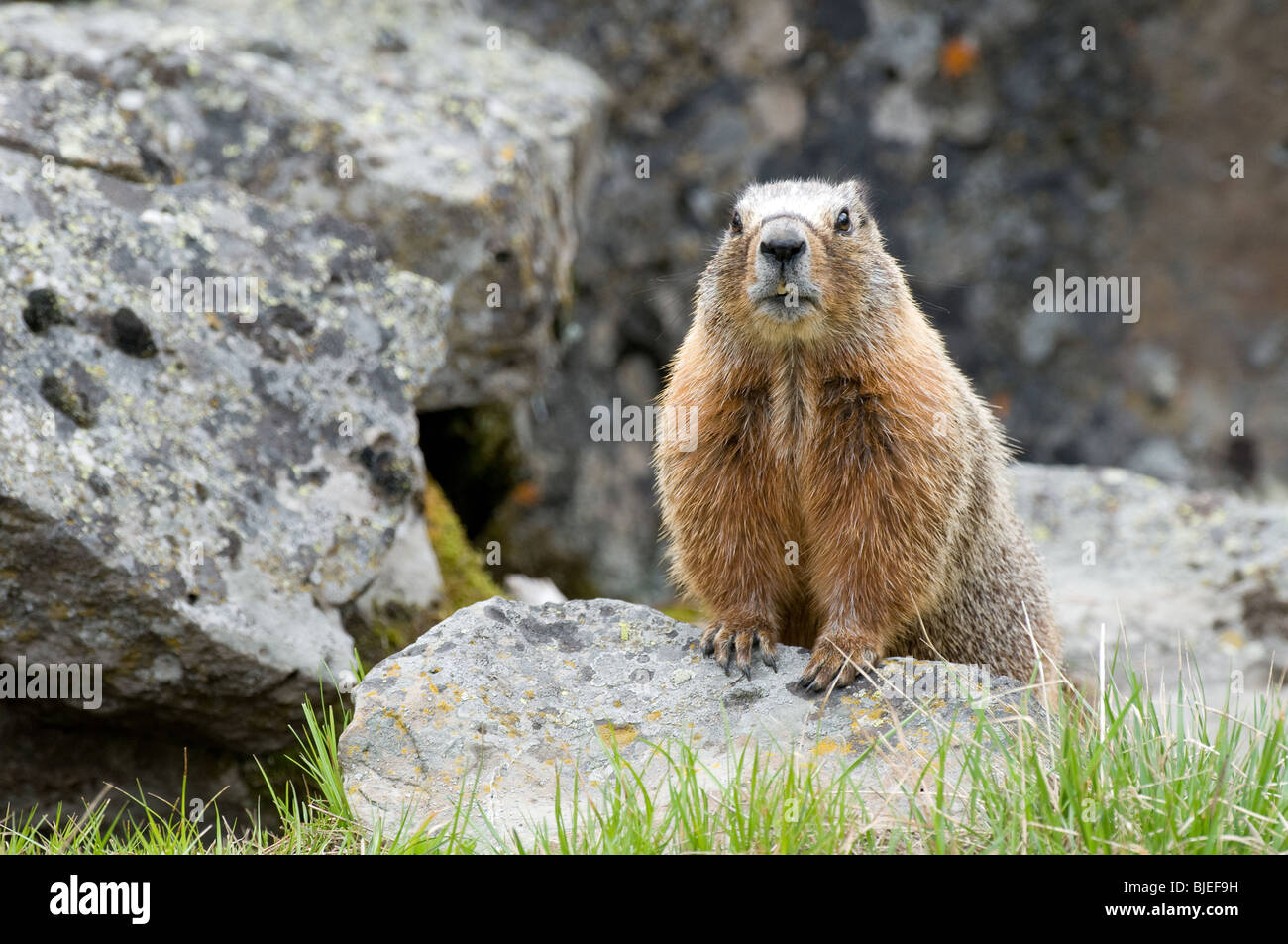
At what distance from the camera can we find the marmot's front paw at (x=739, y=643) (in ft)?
17.7

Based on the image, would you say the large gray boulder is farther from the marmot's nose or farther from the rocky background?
the marmot's nose

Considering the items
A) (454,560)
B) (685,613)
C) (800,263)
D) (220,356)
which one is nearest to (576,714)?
(800,263)

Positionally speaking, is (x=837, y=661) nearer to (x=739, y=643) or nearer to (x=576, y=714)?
(x=739, y=643)

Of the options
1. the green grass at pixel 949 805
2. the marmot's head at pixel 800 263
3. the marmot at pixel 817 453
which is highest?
the marmot's head at pixel 800 263

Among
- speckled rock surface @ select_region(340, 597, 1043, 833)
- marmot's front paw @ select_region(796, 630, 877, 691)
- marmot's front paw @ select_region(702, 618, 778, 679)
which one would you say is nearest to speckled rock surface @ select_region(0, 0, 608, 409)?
speckled rock surface @ select_region(340, 597, 1043, 833)

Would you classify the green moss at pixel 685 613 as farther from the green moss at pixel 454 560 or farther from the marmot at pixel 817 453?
the marmot at pixel 817 453

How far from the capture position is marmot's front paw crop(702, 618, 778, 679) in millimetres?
5395

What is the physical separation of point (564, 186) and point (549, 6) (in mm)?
2753

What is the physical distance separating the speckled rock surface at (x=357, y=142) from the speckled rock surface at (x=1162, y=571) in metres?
4.09

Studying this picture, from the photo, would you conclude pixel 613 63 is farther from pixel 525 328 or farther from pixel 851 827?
pixel 851 827

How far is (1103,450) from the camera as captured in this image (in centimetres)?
1155

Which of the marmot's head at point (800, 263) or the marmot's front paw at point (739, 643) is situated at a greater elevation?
the marmot's head at point (800, 263)

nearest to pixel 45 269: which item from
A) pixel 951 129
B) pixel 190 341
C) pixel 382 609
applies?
pixel 190 341

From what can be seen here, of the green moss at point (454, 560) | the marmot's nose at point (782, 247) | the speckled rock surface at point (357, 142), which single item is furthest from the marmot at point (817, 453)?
the speckled rock surface at point (357, 142)
